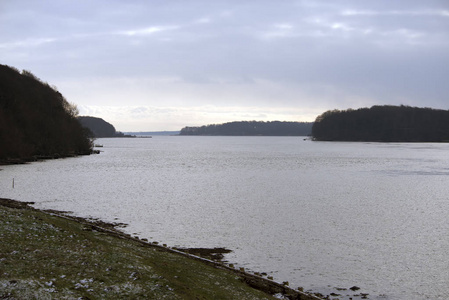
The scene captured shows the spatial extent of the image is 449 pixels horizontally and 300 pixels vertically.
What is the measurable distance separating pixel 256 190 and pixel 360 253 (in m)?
27.2

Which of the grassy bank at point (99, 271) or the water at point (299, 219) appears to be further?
the water at point (299, 219)

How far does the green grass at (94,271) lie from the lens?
12522mm

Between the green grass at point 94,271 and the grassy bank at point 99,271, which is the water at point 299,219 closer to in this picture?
the grassy bank at point 99,271

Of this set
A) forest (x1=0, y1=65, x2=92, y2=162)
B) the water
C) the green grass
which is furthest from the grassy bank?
forest (x1=0, y1=65, x2=92, y2=162)

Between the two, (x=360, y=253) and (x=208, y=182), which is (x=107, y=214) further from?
(x=208, y=182)

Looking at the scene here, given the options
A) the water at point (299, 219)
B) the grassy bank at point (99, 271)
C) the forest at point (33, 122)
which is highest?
the forest at point (33, 122)

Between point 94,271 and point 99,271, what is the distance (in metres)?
0.17

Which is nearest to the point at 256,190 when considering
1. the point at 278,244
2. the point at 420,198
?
the point at 420,198

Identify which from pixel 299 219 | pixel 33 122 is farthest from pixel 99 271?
pixel 33 122

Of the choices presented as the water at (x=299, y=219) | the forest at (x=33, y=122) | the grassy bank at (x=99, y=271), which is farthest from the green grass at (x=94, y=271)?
the forest at (x=33, y=122)

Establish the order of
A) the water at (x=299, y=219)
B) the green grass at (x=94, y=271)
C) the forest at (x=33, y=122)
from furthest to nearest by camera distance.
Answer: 1. the forest at (x=33, y=122)
2. the water at (x=299, y=219)
3. the green grass at (x=94, y=271)

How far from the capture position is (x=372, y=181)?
59.4 meters

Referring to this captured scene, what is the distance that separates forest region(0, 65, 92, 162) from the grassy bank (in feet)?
255

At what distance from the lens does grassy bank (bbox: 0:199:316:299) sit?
12562 mm
